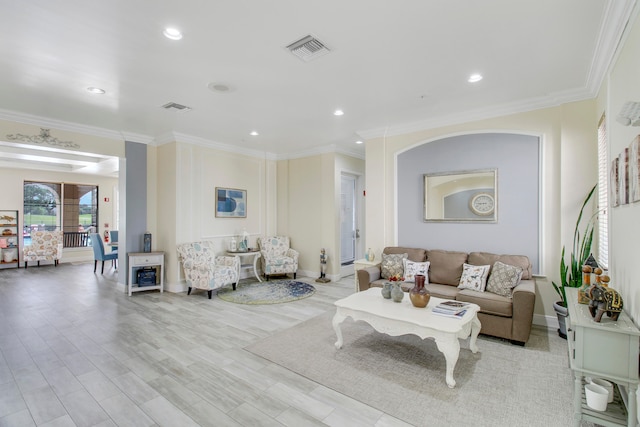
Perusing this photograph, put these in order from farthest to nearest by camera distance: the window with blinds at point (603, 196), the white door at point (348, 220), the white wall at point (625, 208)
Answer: the white door at point (348, 220)
the window with blinds at point (603, 196)
the white wall at point (625, 208)

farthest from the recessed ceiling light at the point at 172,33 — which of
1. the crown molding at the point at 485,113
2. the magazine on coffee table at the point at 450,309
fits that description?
the crown molding at the point at 485,113

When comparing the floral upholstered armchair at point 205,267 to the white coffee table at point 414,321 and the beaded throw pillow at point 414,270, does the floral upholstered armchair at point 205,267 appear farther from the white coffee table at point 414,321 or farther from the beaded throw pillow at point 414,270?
the beaded throw pillow at point 414,270

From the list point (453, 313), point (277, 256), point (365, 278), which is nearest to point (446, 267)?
point (365, 278)

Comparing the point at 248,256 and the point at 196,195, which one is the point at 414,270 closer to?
the point at 248,256

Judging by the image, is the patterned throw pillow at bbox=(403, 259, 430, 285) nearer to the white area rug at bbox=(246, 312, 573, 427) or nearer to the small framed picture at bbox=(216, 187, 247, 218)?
the white area rug at bbox=(246, 312, 573, 427)

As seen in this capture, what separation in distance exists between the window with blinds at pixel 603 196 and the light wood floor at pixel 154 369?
8.98ft

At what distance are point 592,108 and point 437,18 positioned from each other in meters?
2.57

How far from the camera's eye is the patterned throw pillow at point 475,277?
3.73 meters

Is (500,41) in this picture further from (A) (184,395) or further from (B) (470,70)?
(A) (184,395)

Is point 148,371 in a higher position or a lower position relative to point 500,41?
lower

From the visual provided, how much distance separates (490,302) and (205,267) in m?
4.09

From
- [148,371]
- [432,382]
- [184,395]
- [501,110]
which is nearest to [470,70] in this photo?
[501,110]

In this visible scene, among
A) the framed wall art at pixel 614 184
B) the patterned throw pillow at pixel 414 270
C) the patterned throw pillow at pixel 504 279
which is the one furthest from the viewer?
the patterned throw pillow at pixel 414 270

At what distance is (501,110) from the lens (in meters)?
4.05
